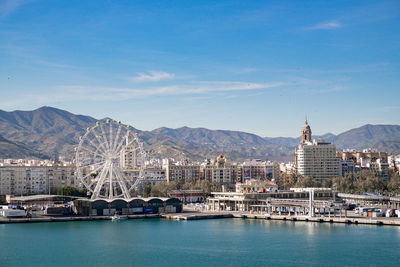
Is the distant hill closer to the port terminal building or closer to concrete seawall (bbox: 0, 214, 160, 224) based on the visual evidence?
the port terminal building

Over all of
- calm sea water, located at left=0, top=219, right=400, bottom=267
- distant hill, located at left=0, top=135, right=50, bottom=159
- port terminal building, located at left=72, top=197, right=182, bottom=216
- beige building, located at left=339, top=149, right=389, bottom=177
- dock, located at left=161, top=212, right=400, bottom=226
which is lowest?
calm sea water, located at left=0, top=219, right=400, bottom=267

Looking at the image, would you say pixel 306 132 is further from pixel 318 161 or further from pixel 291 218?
pixel 291 218

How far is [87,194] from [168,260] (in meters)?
38.2

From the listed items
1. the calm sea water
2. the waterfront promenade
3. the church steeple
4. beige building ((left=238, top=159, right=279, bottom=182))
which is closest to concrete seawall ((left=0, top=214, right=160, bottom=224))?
the waterfront promenade

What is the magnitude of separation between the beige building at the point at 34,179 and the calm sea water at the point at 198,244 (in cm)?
2756

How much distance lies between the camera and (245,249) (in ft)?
138

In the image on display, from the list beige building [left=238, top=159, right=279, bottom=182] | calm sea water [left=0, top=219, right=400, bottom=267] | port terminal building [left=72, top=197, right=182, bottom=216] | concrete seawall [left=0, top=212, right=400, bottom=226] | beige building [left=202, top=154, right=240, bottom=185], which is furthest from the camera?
beige building [left=238, top=159, right=279, bottom=182]

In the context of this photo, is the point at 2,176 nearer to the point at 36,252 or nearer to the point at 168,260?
the point at 36,252

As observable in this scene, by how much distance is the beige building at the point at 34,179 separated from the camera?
8331 centimetres

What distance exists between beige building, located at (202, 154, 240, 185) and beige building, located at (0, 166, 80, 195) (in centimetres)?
2442

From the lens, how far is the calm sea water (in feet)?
124

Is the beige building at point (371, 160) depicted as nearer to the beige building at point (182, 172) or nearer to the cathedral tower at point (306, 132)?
the cathedral tower at point (306, 132)

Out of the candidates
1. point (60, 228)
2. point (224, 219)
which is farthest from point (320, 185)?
point (60, 228)

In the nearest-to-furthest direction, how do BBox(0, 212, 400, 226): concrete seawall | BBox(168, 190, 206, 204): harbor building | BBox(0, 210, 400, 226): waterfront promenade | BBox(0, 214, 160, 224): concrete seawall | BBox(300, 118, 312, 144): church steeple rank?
1. BBox(0, 212, 400, 226): concrete seawall
2. BBox(0, 210, 400, 226): waterfront promenade
3. BBox(0, 214, 160, 224): concrete seawall
4. BBox(168, 190, 206, 204): harbor building
5. BBox(300, 118, 312, 144): church steeple
